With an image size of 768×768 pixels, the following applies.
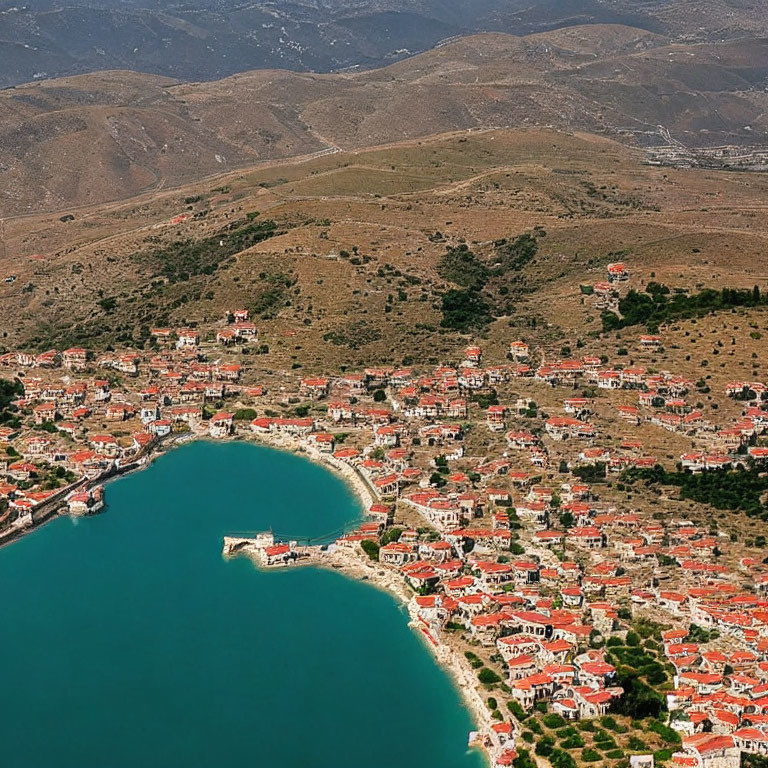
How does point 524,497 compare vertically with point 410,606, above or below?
below

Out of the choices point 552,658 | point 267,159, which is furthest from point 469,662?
point 267,159

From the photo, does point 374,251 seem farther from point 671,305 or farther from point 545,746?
point 545,746

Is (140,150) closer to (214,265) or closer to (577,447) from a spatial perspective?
(214,265)

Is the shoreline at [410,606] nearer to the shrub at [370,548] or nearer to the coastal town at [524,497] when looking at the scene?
the coastal town at [524,497]

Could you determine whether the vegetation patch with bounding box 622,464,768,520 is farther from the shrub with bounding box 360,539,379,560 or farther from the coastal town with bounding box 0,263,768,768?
the shrub with bounding box 360,539,379,560

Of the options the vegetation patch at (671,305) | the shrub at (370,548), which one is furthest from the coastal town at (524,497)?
the vegetation patch at (671,305)

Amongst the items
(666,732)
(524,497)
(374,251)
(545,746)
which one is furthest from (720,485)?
(374,251)

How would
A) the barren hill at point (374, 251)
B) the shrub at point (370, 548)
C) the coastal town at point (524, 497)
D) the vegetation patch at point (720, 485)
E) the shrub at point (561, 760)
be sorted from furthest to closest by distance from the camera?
the barren hill at point (374, 251), the vegetation patch at point (720, 485), the shrub at point (370, 548), the coastal town at point (524, 497), the shrub at point (561, 760)
